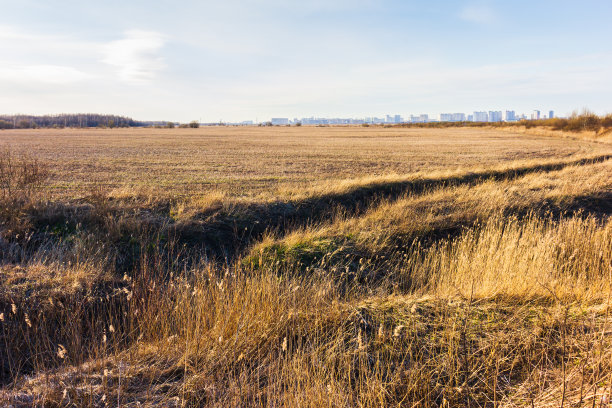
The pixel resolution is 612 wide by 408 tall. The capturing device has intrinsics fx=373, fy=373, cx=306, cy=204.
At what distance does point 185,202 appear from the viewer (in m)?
11.8

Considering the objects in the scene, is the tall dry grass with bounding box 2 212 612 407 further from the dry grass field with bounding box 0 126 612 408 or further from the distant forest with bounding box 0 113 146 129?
the distant forest with bounding box 0 113 146 129

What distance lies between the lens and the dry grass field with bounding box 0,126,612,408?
12.0 ft

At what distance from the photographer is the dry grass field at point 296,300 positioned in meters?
3.67

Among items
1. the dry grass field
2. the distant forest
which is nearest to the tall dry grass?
the dry grass field

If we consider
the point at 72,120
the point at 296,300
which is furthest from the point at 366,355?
the point at 72,120

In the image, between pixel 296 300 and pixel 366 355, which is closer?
pixel 366 355

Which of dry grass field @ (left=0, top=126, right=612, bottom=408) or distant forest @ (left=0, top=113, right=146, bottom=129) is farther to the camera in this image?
distant forest @ (left=0, top=113, right=146, bottom=129)

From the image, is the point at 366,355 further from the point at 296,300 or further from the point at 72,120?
the point at 72,120

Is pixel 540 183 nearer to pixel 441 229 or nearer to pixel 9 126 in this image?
pixel 441 229

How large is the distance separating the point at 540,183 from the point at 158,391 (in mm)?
16470

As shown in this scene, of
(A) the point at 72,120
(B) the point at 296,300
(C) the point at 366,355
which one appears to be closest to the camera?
(C) the point at 366,355

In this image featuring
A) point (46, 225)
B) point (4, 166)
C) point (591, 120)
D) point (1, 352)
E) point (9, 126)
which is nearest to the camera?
point (1, 352)

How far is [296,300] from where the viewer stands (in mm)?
5664

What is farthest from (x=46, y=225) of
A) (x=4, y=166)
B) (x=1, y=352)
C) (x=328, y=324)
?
(x=328, y=324)
